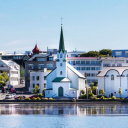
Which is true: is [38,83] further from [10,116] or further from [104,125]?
[104,125]

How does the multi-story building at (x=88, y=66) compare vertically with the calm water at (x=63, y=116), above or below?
above

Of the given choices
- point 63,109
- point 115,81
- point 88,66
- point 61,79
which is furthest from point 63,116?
point 88,66

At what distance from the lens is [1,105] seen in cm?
14112

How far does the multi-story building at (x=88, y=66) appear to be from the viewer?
619 ft

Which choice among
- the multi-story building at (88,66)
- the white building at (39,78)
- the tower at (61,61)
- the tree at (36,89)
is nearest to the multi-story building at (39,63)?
the white building at (39,78)

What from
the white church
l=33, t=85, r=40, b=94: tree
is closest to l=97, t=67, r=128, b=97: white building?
the white church

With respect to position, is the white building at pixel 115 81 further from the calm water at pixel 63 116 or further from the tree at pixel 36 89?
the calm water at pixel 63 116

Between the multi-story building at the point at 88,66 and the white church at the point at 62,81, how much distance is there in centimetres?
2846

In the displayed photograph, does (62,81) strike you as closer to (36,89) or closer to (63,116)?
(36,89)

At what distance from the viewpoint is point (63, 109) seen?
130 metres

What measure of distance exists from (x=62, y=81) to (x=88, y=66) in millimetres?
36064

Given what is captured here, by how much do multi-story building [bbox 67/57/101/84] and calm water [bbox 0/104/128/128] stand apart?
4920cm

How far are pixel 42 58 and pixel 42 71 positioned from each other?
9575 mm

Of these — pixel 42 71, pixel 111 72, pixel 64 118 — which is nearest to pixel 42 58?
pixel 42 71
